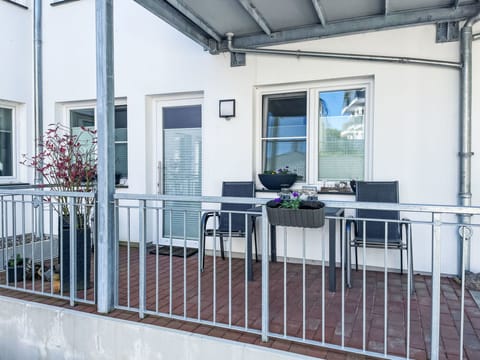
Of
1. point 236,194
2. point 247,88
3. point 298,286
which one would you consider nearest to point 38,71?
point 247,88

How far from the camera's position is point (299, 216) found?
2.01 m

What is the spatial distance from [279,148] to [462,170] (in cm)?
179

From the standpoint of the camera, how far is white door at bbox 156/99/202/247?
14.8 ft

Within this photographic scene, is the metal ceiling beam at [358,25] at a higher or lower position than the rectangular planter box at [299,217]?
higher

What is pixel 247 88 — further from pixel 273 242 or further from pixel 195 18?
pixel 273 242

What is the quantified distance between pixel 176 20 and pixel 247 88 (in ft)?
3.47

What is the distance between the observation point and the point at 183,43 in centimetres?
429

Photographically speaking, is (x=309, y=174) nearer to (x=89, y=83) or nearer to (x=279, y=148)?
(x=279, y=148)

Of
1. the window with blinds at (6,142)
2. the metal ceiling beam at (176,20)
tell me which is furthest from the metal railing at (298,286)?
the metal ceiling beam at (176,20)

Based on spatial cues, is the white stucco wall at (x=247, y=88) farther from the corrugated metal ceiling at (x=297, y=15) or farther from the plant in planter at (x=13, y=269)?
the plant in planter at (x=13, y=269)

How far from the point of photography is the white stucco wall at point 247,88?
11.0ft

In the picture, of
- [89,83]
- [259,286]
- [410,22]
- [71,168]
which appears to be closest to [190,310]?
[259,286]

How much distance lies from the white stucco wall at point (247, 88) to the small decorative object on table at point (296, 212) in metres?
1.79

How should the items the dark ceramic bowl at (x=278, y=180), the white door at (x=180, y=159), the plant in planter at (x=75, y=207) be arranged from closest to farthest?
the plant in planter at (x=75, y=207) < the dark ceramic bowl at (x=278, y=180) < the white door at (x=180, y=159)
